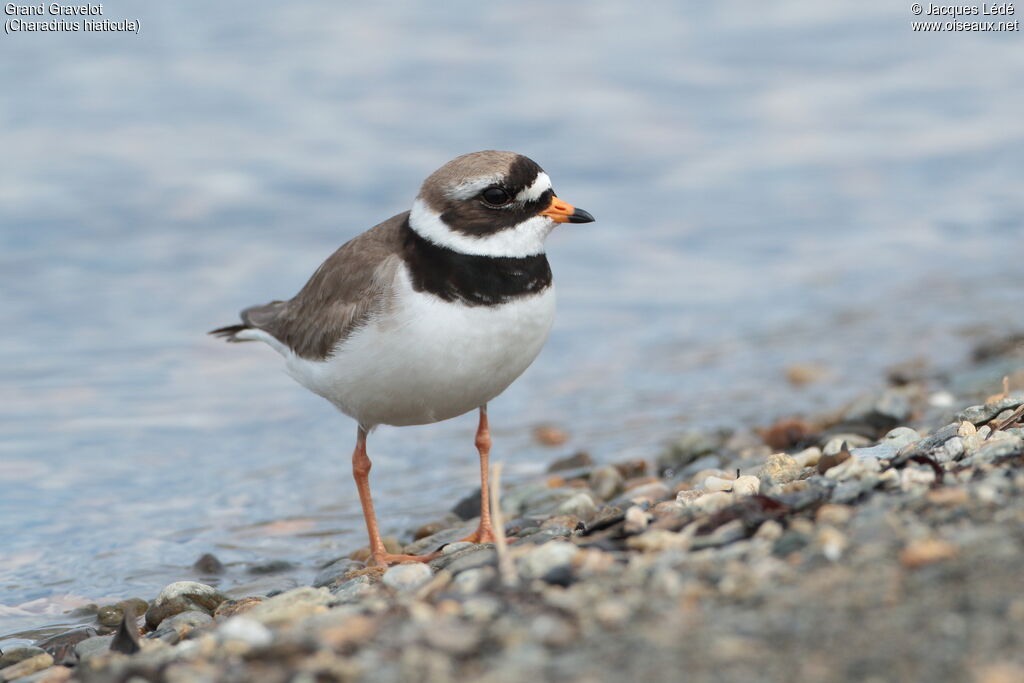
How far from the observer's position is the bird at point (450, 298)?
5230 millimetres

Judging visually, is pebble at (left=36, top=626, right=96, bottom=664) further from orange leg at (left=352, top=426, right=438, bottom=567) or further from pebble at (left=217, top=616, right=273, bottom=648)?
pebble at (left=217, top=616, right=273, bottom=648)

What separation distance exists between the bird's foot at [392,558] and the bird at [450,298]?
4 centimetres

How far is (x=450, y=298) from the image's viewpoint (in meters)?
5.23

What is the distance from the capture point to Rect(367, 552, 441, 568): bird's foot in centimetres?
582

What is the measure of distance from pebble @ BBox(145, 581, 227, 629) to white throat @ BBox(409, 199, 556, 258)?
1967 millimetres

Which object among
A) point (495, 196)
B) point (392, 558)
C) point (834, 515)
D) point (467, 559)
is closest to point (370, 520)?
point (392, 558)

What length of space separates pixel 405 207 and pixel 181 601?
789 cm

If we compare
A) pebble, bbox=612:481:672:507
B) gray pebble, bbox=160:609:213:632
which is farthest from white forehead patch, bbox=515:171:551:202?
gray pebble, bbox=160:609:213:632

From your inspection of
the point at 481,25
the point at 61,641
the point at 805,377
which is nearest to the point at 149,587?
the point at 61,641

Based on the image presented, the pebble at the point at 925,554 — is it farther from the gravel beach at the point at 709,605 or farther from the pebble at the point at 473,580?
the pebble at the point at 473,580

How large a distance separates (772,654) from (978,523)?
942 mm

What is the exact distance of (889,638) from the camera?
292 centimetres

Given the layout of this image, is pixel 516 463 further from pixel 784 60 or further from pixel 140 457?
pixel 784 60

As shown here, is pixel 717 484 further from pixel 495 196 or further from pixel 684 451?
pixel 684 451
